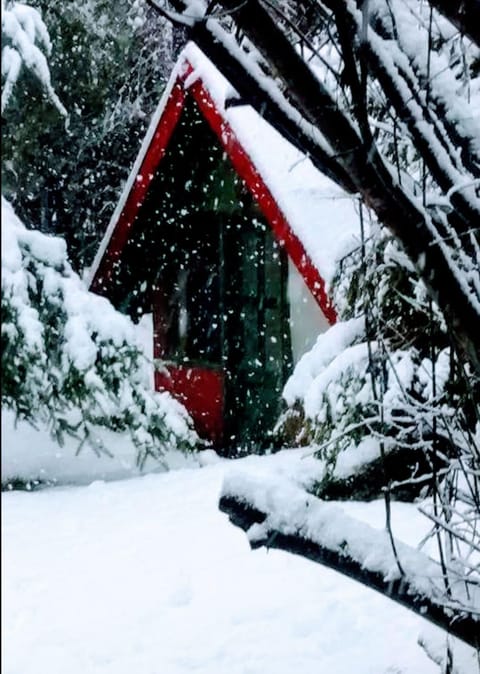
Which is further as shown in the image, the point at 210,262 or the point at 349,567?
the point at 210,262

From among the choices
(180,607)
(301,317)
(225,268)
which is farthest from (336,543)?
(225,268)

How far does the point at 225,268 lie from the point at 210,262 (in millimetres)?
677

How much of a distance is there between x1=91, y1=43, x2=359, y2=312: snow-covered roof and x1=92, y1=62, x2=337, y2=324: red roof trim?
3 cm

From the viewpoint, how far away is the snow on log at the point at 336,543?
243 cm

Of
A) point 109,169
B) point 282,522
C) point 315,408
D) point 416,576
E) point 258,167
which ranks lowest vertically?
point 416,576

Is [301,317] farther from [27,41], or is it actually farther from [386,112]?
[386,112]

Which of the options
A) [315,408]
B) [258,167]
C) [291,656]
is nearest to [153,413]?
[315,408]

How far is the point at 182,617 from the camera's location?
5.28 meters

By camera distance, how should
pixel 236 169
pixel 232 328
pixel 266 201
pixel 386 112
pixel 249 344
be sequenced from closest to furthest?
1. pixel 386 112
2. pixel 266 201
3. pixel 236 169
4. pixel 249 344
5. pixel 232 328

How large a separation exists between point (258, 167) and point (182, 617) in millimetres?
4908

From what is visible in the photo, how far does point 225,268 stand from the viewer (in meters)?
11.0

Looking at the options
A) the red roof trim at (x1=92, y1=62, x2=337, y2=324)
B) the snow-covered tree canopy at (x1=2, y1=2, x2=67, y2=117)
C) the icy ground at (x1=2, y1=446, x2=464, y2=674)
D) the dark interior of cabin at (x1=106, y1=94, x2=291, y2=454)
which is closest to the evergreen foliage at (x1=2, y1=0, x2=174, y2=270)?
the dark interior of cabin at (x1=106, y1=94, x2=291, y2=454)

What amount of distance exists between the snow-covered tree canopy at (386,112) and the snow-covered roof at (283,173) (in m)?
5.11

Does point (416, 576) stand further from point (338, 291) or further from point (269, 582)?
point (338, 291)
